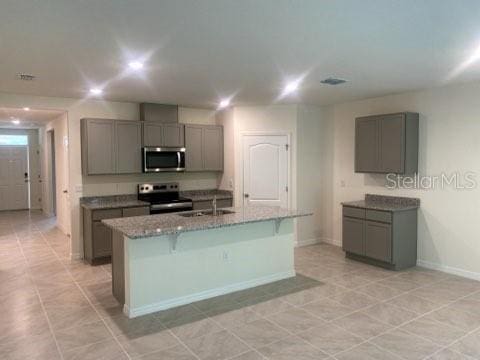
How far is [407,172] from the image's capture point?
5.25m

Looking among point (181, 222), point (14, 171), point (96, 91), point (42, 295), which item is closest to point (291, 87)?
point (181, 222)

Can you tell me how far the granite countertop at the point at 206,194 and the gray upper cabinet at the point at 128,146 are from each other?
1055 mm

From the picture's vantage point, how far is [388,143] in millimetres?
5355

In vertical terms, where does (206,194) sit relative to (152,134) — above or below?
below

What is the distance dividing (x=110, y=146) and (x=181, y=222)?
2450 millimetres

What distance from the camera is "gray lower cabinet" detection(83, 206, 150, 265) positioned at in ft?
17.6

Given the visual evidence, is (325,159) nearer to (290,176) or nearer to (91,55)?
(290,176)

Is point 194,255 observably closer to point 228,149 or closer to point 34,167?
point 228,149

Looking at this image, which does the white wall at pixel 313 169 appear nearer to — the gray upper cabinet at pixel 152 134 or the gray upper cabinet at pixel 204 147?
the gray upper cabinet at pixel 204 147

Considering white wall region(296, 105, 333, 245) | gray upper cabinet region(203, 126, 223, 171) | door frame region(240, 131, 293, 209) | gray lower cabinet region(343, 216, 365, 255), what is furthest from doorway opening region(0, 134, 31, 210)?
gray lower cabinet region(343, 216, 365, 255)

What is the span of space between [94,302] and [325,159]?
14.6 ft

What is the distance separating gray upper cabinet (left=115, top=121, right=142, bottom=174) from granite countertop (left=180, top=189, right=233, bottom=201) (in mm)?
1055

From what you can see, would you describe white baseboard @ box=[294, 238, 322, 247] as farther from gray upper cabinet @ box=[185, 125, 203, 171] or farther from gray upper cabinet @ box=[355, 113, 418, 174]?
gray upper cabinet @ box=[185, 125, 203, 171]

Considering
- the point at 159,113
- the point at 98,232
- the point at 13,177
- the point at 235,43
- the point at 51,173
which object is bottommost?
the point at 98,232
